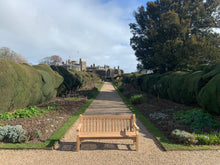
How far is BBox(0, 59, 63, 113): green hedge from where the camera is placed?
6734mm

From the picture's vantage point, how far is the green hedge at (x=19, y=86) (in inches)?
265

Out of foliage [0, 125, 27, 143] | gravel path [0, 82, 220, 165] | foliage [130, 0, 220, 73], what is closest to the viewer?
gravel path [0, 82, 220, 165]

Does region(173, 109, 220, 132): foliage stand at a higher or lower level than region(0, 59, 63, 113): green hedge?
lower

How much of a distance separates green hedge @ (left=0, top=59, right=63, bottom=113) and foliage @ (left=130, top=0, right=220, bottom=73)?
30.6 feet

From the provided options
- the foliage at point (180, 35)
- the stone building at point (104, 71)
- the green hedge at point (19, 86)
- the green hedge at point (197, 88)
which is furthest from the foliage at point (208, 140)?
the stone building at point (104, 71)

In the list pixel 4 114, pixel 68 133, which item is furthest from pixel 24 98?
pixel 68 133

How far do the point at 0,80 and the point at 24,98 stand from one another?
68.9 inches

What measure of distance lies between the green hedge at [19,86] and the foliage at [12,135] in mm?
2619

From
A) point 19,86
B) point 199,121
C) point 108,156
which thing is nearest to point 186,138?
point 199,121

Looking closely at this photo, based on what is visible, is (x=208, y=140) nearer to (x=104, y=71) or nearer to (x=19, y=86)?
(x=19, y=86)

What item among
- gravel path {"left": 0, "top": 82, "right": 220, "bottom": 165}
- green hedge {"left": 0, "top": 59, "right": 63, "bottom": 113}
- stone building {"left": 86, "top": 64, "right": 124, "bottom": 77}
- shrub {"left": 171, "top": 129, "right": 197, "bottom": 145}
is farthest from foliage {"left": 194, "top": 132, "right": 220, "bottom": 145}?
stone building {"left": 86, "top": 64, "right": 124, "bottom": 77}

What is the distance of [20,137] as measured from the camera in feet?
14.0

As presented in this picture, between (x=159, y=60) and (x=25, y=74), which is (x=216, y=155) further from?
(x=159, y=60)

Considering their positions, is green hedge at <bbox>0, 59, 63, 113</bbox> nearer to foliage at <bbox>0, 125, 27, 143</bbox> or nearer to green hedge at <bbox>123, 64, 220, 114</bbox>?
foliage at <bbox>0, 125, 27, 143</bbox>
